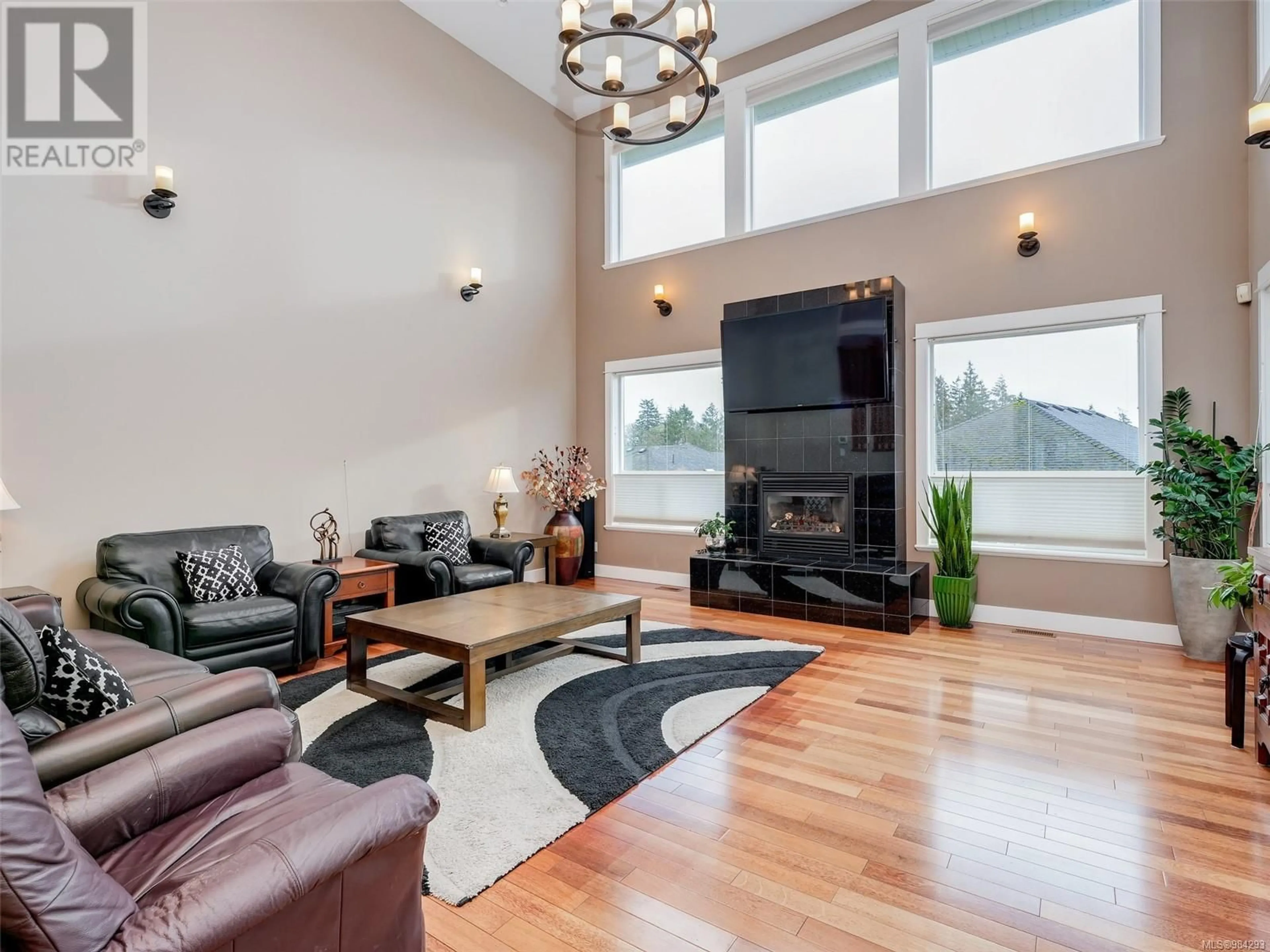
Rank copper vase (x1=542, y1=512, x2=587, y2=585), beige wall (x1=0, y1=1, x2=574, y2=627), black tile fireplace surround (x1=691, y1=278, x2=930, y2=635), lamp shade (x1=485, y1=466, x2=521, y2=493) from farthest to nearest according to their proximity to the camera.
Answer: copper vase (x1=542, y1=512, x2=587, y2=585) → lamp shade (x1=485, y1=466, x2=521, y2=493) → black tile fireplace surround (x1=691, y1=278, x2=930, y2=635) → beige wall (x1=0, y1=1, x2=574, y2=627)

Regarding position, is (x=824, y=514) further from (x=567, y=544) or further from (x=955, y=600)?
(x=567, y=544)

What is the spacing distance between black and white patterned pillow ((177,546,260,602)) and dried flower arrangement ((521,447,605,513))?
3.02 m

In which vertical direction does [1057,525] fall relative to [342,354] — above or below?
below

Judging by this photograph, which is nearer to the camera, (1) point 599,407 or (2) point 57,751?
(2) point 57,751

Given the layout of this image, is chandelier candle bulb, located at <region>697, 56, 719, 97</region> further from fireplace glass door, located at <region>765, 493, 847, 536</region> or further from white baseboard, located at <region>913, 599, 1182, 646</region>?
white baseboard, located at <region>913, 599, 1182, 646</region>

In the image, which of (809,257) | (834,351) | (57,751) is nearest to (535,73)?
(809,257)

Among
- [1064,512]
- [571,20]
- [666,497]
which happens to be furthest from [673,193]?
[1064,512]

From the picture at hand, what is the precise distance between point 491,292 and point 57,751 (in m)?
5.58

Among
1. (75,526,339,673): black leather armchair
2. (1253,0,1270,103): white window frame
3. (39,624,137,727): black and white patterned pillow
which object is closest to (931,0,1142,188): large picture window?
(1253,0,1270,103): white window frame

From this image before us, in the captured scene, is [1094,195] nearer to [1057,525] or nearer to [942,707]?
[1057,525]

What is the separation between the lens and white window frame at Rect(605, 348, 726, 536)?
675 centimetres

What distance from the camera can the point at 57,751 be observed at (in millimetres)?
1500

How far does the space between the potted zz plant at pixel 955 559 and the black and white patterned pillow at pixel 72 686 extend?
193 inches

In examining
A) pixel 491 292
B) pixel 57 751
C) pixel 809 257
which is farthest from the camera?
pixel 491 292
